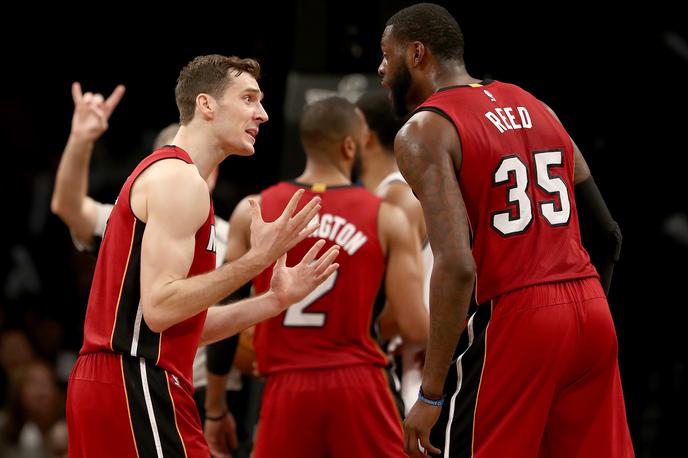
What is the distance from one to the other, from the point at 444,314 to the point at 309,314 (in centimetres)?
158

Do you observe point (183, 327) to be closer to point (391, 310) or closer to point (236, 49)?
point (391, 310)

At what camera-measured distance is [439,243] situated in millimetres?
3469

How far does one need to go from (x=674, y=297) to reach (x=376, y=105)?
327cm

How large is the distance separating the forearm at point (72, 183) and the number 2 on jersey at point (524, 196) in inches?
106

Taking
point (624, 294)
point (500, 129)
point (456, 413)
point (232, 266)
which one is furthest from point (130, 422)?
point (624, 294)

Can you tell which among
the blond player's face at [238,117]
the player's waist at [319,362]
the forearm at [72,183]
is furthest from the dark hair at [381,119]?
the blond player's face at [238,117]

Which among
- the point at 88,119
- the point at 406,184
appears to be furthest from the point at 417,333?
the point at 88,119

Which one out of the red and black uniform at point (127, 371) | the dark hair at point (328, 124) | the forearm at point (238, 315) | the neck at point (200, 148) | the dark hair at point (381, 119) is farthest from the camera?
the dark hair at point (381, 119)

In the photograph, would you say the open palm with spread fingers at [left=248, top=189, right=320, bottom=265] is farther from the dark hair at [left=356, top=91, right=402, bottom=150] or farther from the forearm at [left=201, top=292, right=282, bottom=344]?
the dark hair at [left=356, top=91, right=402, bottom=150]

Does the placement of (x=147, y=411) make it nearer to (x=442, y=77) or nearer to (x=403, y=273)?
(x=442, y=77)

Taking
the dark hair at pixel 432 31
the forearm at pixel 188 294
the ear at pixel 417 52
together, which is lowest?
the forearm at pixel 188 294

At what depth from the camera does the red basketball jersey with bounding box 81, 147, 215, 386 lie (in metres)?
3.61

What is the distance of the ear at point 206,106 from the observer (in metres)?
3.91

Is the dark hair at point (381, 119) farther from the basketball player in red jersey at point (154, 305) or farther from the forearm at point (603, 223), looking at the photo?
the basketball player in red jersey at point (154, 305)
